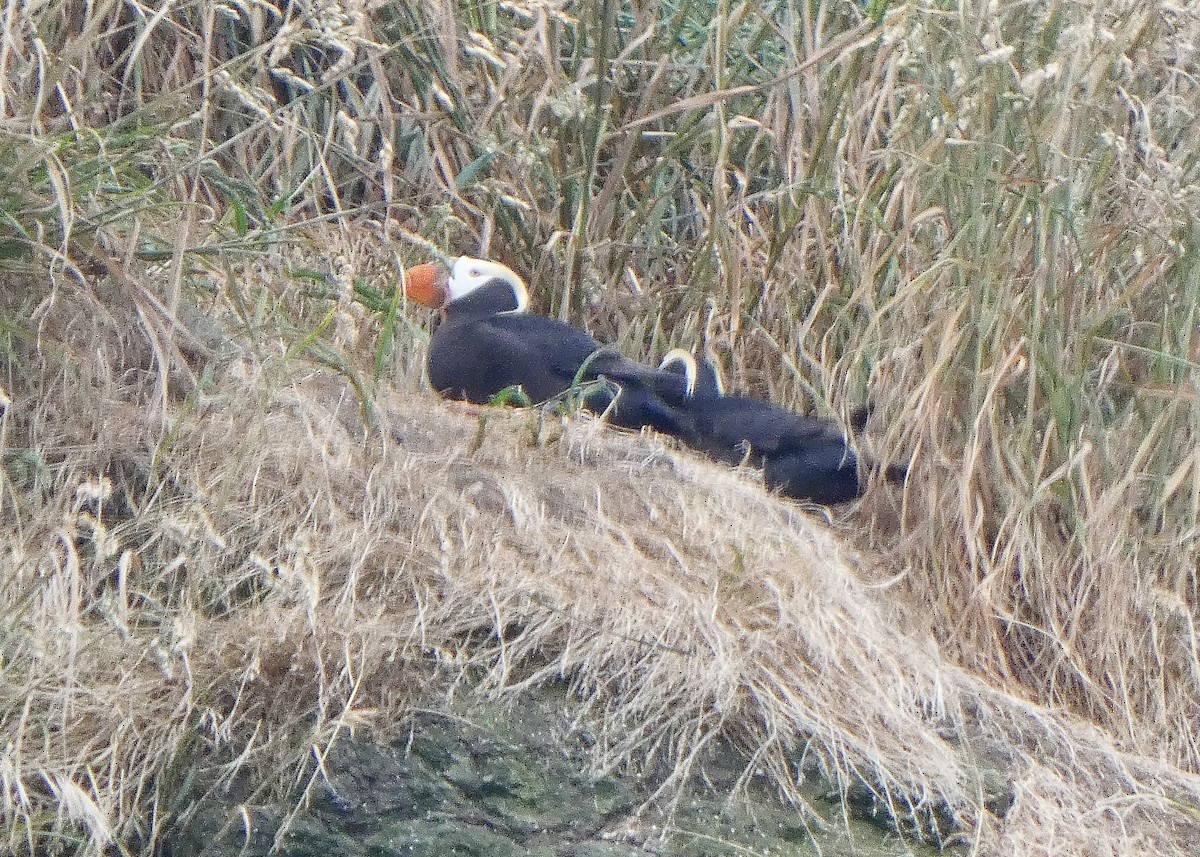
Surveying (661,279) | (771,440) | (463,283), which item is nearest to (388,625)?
(771,440)

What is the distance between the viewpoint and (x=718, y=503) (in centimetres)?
271

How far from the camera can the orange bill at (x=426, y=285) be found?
3.66 meters

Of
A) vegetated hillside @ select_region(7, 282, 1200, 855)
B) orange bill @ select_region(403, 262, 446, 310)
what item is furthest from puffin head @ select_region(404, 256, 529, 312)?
vegetated hillside @ select_region(7, 282, 1200, 855)

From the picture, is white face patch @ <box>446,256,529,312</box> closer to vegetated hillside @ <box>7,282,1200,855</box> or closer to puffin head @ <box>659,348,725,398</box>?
puffin head @ <box>659,348,725,398</box>

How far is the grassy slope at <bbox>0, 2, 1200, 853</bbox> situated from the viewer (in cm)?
232

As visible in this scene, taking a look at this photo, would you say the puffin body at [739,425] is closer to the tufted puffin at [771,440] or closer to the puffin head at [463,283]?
the tufted puffin at [771,440]

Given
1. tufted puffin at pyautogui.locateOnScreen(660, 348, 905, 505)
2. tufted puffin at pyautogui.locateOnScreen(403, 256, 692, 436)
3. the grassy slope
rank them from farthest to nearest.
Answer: tufted puffin at pyautogui.locateOnScreen(403, 256, 692, 436), tufted puffin at pyautogui.locateOnScreen(660, 348, 905, 505), the grassy slope

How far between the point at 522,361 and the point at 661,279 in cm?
46

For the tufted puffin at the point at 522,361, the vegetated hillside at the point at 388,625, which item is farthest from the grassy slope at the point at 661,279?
the tufted puffin at the point at 522,361

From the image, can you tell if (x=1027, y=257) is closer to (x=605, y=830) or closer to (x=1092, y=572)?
(x=1092, y=572)

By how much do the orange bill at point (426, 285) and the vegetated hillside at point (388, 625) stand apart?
3.36ft

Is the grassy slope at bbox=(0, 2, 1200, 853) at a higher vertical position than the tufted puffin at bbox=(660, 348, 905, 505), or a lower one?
higher

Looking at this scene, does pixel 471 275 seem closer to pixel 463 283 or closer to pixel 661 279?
pixel 463 283

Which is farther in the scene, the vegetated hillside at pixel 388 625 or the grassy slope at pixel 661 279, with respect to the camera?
the grassy slope at pixel 661 279
